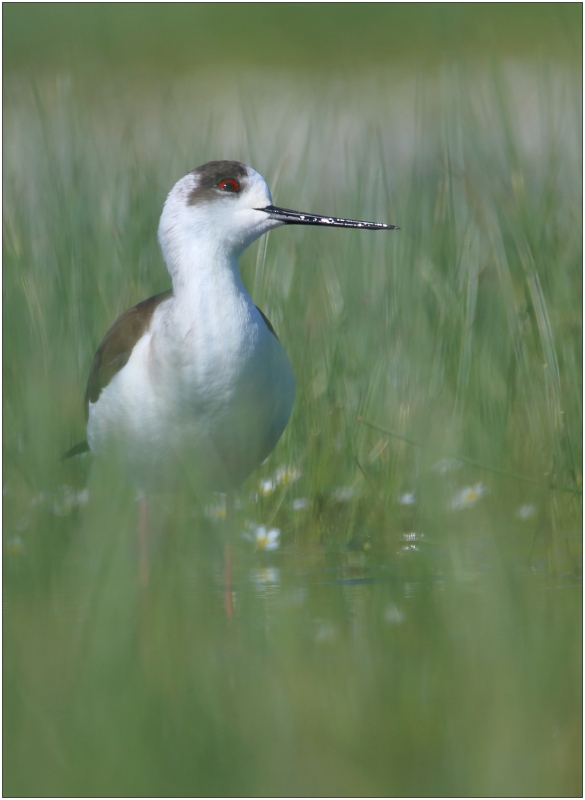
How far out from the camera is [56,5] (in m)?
9.62

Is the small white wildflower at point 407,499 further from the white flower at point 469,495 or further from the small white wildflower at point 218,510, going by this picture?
the small white wildflower at point 218,510

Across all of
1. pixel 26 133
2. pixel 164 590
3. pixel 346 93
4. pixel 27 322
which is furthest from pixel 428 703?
pixel 26 133

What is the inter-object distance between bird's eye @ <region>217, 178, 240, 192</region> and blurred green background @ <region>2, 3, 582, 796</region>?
54 cm

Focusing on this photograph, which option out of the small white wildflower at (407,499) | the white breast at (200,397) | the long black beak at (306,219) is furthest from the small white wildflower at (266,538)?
the long black beak at (306,219)

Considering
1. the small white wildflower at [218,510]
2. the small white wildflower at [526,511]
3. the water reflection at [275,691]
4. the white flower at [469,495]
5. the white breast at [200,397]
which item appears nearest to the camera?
the water reflection at [275,691]

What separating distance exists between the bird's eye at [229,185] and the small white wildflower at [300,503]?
1.24 metres

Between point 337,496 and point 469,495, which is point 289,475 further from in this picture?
point 469,495

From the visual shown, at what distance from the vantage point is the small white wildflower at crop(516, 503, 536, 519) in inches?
140

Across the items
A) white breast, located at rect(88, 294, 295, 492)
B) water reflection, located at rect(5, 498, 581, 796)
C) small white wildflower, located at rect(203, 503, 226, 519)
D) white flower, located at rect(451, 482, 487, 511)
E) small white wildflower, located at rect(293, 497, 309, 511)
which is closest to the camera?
water reflection, located at rect(5, 498, 581, 796)

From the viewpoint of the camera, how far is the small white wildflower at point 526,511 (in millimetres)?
3547

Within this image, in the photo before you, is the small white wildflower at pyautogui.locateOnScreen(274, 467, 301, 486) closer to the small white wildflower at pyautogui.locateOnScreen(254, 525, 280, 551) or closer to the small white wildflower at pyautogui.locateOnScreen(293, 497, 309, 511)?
the small white wildflower at pyautogui.locateOnScreen(293, 497, 309, 511)

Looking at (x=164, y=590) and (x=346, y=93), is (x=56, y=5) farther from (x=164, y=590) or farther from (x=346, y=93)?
(x=164, y=590)

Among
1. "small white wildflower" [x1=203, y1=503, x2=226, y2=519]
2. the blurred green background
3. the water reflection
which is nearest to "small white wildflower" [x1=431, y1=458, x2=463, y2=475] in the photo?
the blurred green background

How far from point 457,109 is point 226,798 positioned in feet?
8.62
